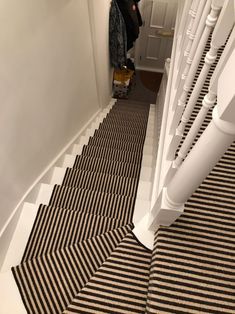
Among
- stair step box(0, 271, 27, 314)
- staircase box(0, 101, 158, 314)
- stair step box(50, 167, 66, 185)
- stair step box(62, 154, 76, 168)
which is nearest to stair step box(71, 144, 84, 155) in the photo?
stair step box(62, 154, 76, 168)

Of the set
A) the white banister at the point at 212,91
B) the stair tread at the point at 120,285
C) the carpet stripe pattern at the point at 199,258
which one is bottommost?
the stair tread at the point at 120,285

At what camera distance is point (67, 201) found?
197cm

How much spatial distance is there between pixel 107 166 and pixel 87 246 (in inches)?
41.1

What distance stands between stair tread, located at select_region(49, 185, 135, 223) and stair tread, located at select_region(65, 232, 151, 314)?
1.67 feet

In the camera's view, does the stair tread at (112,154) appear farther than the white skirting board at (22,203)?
Yes

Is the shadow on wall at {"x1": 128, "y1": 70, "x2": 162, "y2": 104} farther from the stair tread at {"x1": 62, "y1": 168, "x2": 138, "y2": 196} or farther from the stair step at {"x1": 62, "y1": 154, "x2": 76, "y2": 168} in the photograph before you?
the stair tread at {"x1": 62, "y1": 168, "x2": 138, "y2": 196}

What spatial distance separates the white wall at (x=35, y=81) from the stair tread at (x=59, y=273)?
433mm

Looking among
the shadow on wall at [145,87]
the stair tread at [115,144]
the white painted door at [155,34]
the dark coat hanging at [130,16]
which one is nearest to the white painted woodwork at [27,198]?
the stair tread at [115,144]

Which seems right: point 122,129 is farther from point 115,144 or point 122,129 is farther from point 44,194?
point 44,194

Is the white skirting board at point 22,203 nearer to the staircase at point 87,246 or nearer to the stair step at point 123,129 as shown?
the staircase at point 87,246

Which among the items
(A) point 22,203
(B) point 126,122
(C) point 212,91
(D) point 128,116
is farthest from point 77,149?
(C) point 212,91

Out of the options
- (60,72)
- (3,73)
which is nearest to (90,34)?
Answer: (60,72)

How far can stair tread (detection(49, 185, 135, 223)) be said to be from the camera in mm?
1873

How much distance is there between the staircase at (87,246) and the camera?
1.21m
